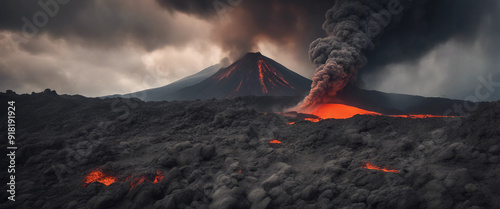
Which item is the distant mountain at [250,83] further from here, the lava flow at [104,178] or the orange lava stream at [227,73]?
the lava flow at [104,178]

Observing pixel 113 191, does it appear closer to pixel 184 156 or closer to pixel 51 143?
pixel 184 156

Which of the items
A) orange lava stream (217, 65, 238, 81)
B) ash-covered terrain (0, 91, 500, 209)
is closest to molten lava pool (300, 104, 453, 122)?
ash-covered terrain (0, 91, 500, 209)

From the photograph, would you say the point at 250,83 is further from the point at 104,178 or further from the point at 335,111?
the point at 104,178

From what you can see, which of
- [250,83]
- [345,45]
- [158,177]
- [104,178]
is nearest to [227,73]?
[250,83]

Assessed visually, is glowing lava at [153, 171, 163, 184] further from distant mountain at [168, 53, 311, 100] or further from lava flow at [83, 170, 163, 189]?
distant mountain at [168, 53, 311, 100]

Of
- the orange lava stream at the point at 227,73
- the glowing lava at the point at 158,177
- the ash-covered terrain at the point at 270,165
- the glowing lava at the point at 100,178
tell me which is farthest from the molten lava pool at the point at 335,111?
A: the orange lava stream at the point at 227,73
